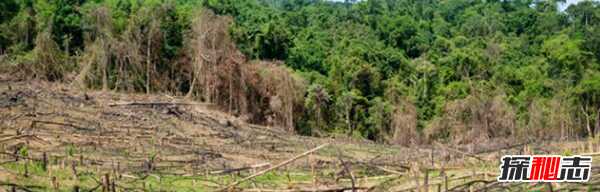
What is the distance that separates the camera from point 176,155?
55.2ft

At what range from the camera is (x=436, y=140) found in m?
34.2

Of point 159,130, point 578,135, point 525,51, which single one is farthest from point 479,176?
point 525,51

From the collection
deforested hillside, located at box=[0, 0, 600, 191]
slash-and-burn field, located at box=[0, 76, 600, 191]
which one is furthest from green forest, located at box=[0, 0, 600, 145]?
slash-and-burn field, located at box=[0, 76, 600, 191]

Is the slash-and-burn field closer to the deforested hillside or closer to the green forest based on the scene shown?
the deforested hillside

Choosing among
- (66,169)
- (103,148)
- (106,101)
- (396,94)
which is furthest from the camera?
(396,94)

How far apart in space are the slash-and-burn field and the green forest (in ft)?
9.24

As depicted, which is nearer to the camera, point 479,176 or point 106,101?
point 479,176

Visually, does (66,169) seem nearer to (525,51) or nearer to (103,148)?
(103,148)

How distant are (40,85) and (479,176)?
62.4ft

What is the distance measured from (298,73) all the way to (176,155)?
2106cm

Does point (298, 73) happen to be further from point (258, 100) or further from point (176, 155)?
point (176, 155)

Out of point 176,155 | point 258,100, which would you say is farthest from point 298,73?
point 176,155

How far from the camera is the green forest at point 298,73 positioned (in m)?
30.4

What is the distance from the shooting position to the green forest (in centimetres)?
3042
